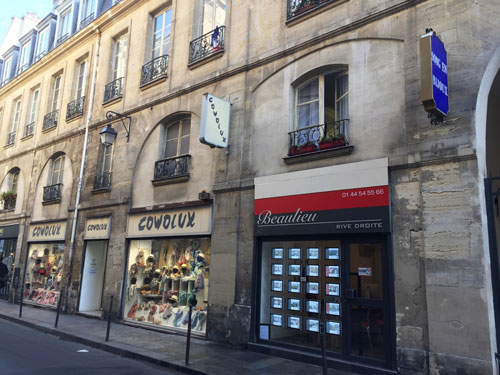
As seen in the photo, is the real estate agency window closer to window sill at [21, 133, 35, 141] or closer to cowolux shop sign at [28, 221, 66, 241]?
cowolux shop sign at [28, 221, 66, 241]

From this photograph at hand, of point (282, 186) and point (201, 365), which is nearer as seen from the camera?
point (201, 365)

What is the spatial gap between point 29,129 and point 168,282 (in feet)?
37.7

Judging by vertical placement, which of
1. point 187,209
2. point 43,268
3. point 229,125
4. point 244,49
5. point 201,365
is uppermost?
point 244,49

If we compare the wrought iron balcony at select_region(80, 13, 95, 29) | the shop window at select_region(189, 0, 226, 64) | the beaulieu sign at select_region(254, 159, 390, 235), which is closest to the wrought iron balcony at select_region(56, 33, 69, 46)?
the wrought iron balcony at select_region(80, 13, 95, 29)

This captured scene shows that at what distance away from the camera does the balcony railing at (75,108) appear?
14.6m

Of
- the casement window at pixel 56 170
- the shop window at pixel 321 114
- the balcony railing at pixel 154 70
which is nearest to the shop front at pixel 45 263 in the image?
the casement window at pixel 56 170

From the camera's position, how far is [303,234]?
753 cm

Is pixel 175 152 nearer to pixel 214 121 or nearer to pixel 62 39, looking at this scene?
pixel 214 121

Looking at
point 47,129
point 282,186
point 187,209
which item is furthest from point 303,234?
point 47,129

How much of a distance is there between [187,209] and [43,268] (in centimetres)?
800

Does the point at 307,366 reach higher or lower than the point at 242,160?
lower

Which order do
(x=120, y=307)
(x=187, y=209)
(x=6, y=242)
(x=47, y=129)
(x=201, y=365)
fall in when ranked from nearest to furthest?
(x=201, y=365), (x=187, y=209), (x=120, y=307), (x=47, y=129), (x=6, y=242)

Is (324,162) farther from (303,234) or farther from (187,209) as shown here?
(187,209)

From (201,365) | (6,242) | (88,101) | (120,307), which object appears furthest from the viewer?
(6,242)
